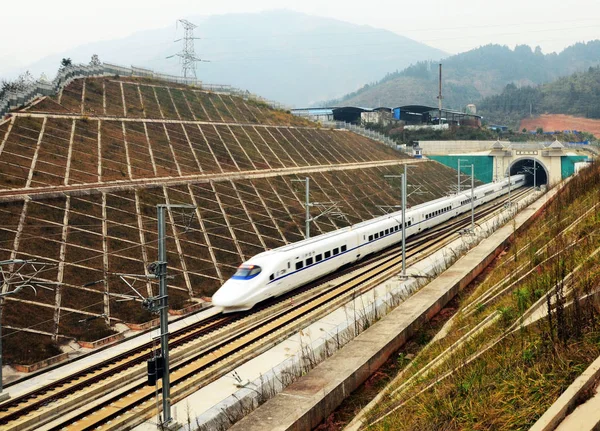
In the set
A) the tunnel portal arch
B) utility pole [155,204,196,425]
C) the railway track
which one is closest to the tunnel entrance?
the tunnel portal arch

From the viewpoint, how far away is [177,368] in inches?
766

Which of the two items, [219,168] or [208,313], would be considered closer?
[208,313]

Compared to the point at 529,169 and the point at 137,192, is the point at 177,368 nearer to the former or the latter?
the point at 137,192

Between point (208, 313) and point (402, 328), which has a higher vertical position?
point (402, 328)

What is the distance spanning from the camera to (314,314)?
2492 cm

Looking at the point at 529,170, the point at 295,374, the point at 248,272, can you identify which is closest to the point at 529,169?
the point at 529,170

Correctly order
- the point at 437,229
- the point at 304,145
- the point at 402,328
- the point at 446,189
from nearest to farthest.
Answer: the point at 402,328
the point at 437,229
the point at 304,145
the point at 446,189

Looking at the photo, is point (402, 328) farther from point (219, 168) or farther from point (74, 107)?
point (74, 107)

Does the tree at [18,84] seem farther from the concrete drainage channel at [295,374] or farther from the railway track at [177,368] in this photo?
the concrete drainage channel at [295,374]

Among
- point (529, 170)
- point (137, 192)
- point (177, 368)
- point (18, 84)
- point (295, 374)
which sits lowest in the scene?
point (177, 368)

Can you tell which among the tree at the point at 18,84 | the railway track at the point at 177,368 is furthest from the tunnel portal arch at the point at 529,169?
the tree at the point at 18,84

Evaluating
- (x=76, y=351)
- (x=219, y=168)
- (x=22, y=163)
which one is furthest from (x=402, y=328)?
(x=219, y=168)

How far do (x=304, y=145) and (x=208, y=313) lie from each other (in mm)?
40573

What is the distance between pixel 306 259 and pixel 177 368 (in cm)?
1083
